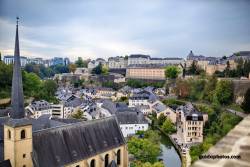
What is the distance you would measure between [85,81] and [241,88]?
2427 centimetres

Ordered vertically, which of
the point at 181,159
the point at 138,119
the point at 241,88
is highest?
the point at 241,88

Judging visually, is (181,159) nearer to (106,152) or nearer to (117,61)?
(106,152)

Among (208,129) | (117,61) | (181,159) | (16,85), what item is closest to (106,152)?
(16,85)

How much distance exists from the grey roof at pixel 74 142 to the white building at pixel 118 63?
4140 cm

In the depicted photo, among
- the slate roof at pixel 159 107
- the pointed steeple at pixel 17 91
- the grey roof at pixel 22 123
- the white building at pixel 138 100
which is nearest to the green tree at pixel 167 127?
the slate roof at pixel 159 107

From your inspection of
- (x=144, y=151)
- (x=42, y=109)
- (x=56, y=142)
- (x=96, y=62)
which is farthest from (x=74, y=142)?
(x=96, y=62)

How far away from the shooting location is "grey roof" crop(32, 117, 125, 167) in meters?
7.63

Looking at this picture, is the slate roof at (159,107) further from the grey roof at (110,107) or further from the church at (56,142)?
the church at (56,142)

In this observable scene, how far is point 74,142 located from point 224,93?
1429 centimetres

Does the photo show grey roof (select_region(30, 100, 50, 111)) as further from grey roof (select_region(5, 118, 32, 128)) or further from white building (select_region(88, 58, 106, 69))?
white building (select_region(88, 58, 106, 69))

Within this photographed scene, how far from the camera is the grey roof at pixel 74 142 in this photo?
7633 millimetres

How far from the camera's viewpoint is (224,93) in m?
20.0

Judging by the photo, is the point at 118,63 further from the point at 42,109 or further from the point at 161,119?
the point at 161,119

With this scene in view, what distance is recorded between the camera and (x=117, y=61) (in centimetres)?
5197
